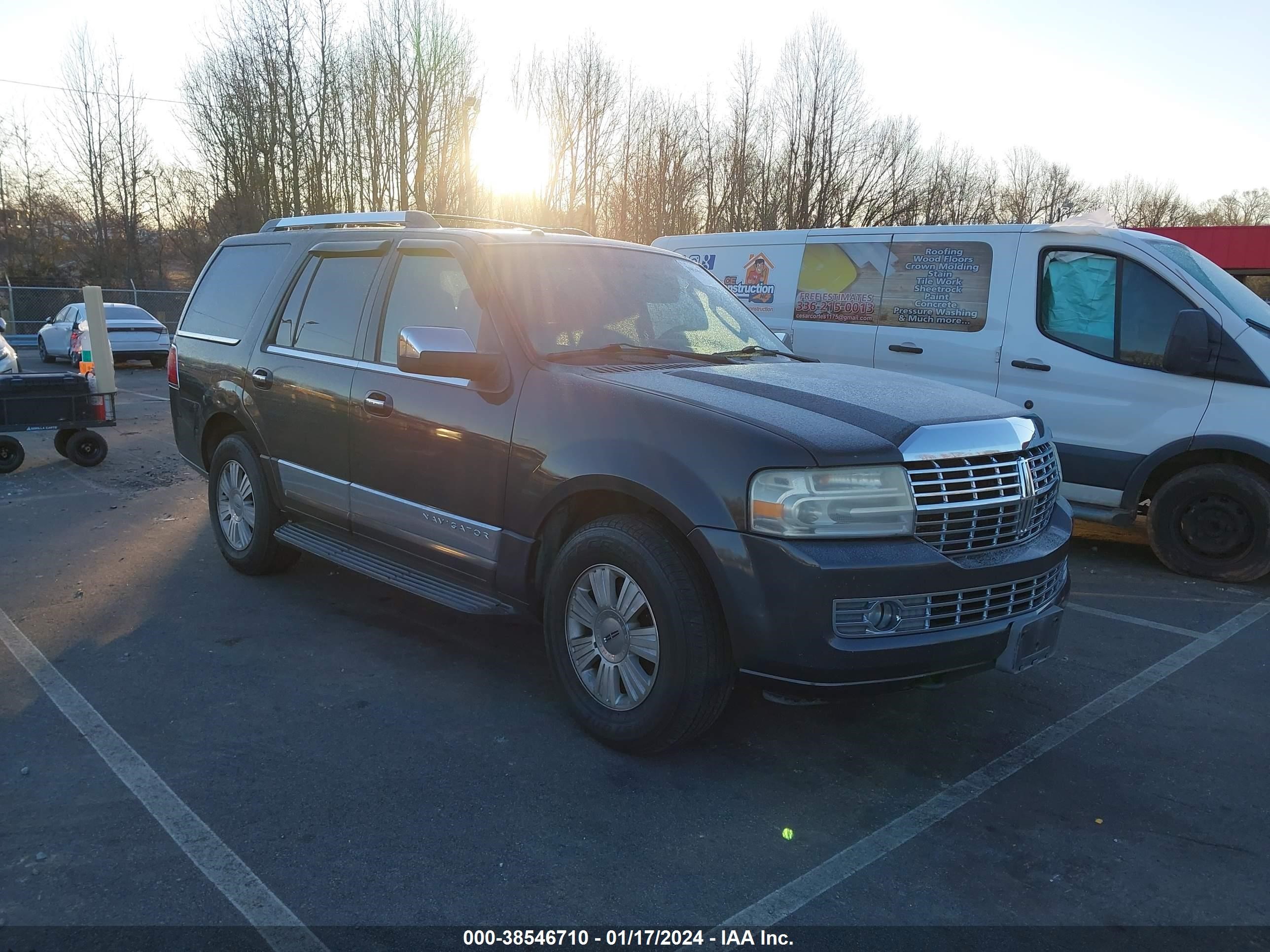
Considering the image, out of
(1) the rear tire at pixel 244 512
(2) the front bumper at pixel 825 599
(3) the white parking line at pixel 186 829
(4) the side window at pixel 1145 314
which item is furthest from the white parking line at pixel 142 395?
(2) the front bumper at pixel 825 599

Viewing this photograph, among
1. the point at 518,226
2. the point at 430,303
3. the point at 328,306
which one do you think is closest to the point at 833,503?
the point at 430,303

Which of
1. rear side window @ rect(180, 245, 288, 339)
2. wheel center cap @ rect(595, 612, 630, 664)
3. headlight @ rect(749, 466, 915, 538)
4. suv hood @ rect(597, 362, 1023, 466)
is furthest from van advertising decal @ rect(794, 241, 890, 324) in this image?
wheel center cap @ rect(595, 612, 630, 664)

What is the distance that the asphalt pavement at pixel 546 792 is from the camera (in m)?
2.65

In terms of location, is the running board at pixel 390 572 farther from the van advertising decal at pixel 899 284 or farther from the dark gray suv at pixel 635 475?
the van advertising decal at pixel 899 284

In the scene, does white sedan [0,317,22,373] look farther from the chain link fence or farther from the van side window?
the chain link fence

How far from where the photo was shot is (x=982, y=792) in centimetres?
335

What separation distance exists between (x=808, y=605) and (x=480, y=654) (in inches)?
80.3

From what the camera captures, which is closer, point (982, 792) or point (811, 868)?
point (811, 868)

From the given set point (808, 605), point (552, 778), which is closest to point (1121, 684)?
point (808, 605)

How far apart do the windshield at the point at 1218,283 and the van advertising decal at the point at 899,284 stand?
1161 millimetres

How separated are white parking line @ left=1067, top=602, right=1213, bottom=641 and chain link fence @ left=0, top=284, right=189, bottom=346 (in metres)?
29.2

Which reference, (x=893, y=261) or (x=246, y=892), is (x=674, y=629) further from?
(x=893, y=261)

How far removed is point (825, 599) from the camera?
9.91 feet

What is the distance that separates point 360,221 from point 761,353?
7.80ft
